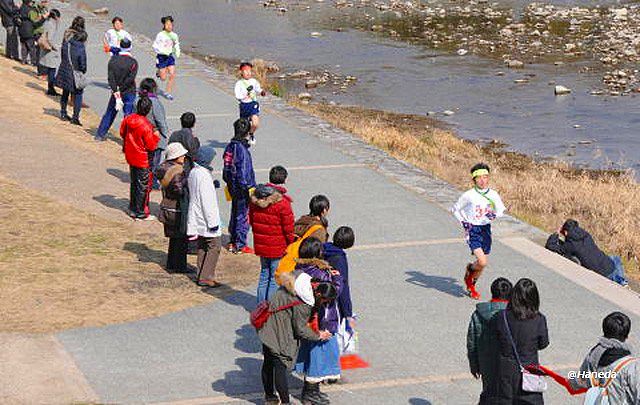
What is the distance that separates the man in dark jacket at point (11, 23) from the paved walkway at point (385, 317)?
29.9ft

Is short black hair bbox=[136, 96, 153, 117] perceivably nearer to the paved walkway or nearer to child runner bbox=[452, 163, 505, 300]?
the paved walkway

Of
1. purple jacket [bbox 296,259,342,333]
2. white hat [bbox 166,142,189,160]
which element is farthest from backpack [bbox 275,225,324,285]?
white hat [bbox 166,142,189,160]

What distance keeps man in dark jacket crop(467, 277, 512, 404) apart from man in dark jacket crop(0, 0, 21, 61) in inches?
716

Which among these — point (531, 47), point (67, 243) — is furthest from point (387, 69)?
point (67, 243)

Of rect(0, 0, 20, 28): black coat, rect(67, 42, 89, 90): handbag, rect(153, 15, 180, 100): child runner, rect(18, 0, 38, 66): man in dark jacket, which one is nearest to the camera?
rect(67, 42, 89, 90): handbag

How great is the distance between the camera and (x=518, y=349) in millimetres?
8281

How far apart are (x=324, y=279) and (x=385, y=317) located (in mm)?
2554

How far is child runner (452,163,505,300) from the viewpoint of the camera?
12.0m

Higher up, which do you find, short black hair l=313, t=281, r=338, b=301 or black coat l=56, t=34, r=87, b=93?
black coat l=56, t=34, r=87, b=93

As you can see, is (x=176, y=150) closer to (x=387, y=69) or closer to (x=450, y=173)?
(x=450, y=173)

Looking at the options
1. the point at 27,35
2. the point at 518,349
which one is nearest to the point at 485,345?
the point at 518,349

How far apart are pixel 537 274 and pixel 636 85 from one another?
22.2 meters

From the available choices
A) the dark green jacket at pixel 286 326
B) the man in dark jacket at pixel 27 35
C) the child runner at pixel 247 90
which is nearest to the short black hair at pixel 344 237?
the dark green jacket at pixel 286 326

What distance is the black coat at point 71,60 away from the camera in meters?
18.9
